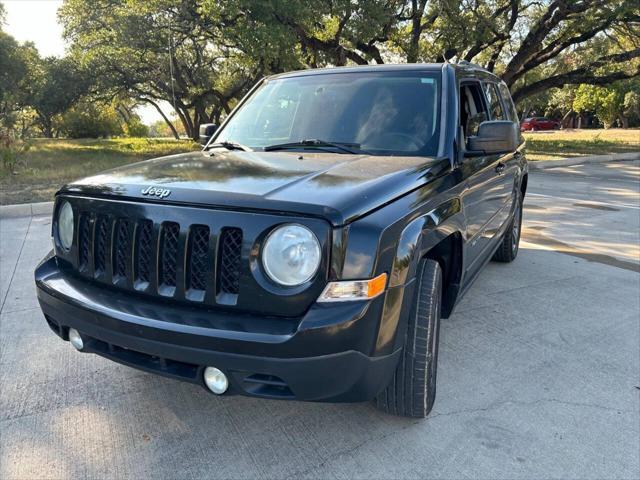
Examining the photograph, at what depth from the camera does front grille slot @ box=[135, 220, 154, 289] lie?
2141mm

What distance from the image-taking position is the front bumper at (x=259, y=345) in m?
1.86

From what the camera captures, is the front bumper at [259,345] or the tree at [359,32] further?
the tree at [359,32]

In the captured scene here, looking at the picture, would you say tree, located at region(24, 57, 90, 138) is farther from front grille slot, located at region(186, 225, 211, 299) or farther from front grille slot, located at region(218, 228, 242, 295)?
front grille slot, located at region(218, 228, 242, 295)

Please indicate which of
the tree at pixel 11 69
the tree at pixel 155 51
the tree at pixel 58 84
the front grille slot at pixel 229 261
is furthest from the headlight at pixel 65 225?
the tree at pixel 58 84

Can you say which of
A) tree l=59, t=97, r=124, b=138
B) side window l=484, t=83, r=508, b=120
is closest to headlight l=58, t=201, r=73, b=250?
side window l=484, t=83, r=508, b=120

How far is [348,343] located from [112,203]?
1228 mm

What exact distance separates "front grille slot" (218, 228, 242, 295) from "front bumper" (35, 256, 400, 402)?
0.11m

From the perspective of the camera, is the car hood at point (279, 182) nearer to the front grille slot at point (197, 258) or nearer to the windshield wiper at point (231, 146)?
the front grille slot at point (197, 258)

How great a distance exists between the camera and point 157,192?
84.8 inches

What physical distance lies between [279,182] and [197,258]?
0.48m

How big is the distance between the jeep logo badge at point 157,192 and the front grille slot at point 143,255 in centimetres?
12

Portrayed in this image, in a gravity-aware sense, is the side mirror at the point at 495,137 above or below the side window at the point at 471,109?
below

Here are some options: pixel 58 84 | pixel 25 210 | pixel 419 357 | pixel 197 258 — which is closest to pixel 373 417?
pixel 419 357

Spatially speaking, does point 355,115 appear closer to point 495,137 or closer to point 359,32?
point 495,137
